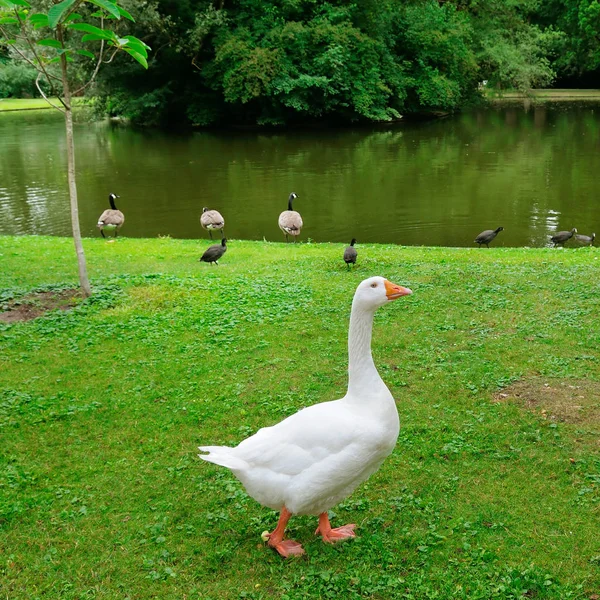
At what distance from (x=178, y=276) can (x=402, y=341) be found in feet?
15.7

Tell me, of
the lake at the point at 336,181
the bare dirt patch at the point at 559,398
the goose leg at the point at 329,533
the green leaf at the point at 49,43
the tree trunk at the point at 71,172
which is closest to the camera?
the goose leg at the point at 329,533

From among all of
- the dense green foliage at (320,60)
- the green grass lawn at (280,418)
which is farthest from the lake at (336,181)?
the green grass lawn at (280,418)

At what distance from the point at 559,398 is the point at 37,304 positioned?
23.8ft

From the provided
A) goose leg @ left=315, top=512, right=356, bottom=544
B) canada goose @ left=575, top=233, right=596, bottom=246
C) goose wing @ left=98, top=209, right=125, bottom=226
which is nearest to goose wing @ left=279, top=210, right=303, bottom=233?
goose wing @ left=98, top=209, right=125, bottom=226

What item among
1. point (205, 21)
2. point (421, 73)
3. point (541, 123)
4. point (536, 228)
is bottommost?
point (536, 228)

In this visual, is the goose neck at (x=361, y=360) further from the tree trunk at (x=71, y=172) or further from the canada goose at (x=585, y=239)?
the canada goose at (x=585, y=239)

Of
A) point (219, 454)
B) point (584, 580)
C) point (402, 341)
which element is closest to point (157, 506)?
point (219, 454)

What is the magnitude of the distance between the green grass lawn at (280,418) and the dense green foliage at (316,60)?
30893mm

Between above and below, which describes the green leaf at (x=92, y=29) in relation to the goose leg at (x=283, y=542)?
above

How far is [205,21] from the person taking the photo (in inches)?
1480

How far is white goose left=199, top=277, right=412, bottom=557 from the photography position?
4.06 meters

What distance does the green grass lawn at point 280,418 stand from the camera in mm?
4156

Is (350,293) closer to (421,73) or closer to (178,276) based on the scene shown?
(178,276)

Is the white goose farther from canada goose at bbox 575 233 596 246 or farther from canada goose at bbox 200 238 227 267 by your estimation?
canada goose at bbox 575 233 596 246
